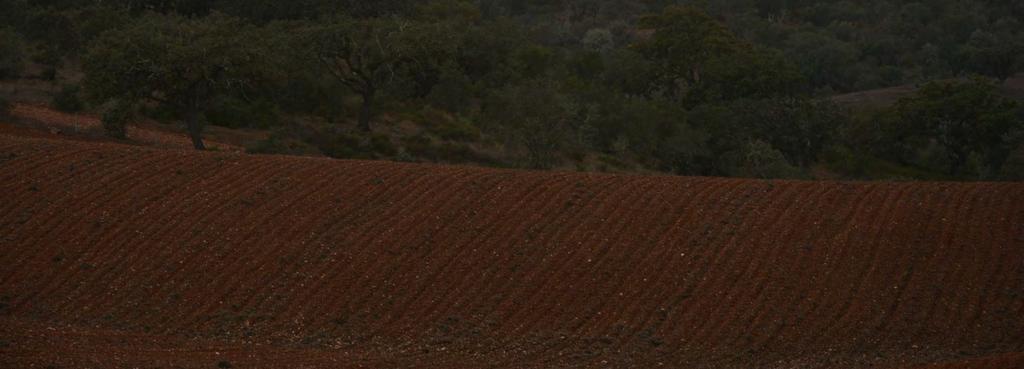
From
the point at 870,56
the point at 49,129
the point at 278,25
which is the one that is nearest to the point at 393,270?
the point at 49,129

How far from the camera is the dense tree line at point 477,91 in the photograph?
1350 inches

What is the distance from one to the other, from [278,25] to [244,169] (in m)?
23.9

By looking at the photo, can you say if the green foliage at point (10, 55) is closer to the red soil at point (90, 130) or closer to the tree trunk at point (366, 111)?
the red soil at point (90, 130)

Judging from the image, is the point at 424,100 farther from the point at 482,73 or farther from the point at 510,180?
the point at 510,180

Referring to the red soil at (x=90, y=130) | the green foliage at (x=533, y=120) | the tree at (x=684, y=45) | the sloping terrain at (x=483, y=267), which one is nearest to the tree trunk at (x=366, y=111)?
the green foliage at (x=533, y=120)

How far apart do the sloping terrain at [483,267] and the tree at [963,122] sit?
2415 centimetres

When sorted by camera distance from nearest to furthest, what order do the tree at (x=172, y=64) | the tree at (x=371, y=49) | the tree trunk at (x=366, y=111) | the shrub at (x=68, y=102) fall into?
the tree at (x=172, y=64)
the shrub at (x=68, y=102)
the tree at (x=371, y=49)
the tree trunk at (x=366, y=111)

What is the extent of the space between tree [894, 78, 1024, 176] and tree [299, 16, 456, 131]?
1843 centimetres

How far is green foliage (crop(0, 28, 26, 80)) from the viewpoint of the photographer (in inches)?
1548

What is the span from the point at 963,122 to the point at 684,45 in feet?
59.7

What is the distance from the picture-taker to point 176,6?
5384 cm

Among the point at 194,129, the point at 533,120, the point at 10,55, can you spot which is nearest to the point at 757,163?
the point at 533,120

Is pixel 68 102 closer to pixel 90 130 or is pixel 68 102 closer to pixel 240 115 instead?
pixel 90 130

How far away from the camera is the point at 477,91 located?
5025 centimetres
